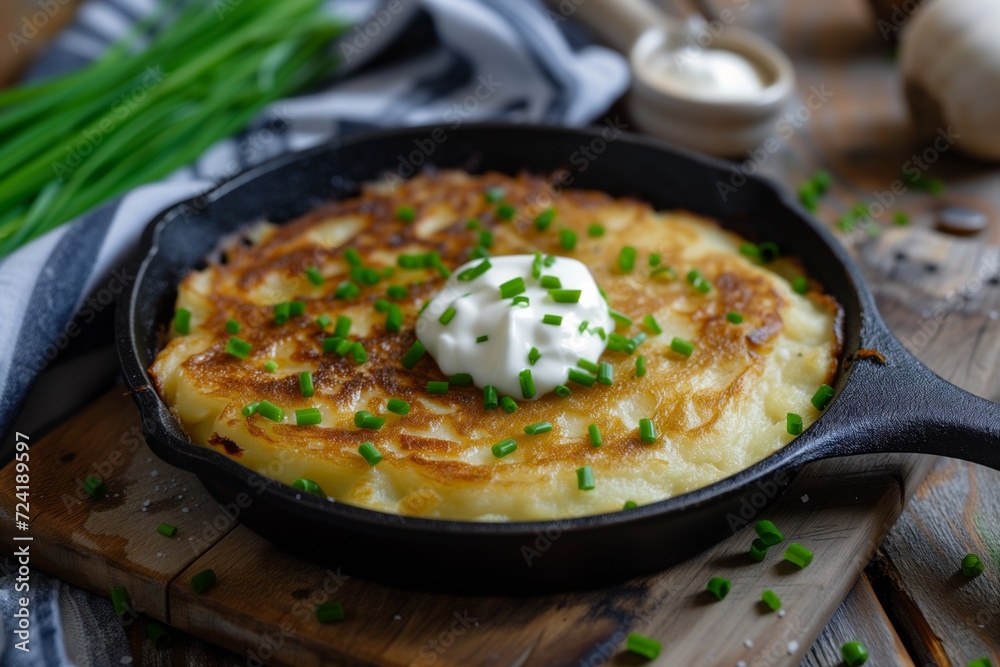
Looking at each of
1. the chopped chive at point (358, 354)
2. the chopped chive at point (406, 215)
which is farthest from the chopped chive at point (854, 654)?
the chopped chive at point (406, 215)

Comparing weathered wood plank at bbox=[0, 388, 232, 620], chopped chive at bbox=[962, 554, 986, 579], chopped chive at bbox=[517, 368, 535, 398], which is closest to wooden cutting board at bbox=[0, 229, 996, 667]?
weathered wood plank at bbox=[0, 388, 232, 620]

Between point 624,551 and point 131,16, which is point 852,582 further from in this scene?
point 131,16

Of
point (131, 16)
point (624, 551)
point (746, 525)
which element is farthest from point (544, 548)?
point (131, 16)

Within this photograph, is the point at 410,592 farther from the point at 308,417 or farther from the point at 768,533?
the point at 768,533

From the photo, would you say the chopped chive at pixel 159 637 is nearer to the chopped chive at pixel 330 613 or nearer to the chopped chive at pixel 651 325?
the chopped chive at pixel 330 613

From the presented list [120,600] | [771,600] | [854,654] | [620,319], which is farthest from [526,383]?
[120,600]
